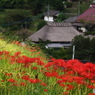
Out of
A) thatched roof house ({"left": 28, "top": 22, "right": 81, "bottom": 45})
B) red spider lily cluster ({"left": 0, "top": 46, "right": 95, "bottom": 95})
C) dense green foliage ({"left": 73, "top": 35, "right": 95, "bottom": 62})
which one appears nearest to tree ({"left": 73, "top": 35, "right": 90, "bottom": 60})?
dense green foliage ({"left": 73, "top": 35, "right": 95, "bottom": 62})

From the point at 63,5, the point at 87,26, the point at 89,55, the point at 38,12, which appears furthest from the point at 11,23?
the point at 89,55

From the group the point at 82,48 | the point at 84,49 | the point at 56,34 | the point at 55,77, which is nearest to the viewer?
the point at 55,77

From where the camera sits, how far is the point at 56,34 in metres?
22.8

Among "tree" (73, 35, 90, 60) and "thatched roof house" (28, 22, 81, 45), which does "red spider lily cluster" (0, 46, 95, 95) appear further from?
"thatched roof house" (28, 22, 81, 45)

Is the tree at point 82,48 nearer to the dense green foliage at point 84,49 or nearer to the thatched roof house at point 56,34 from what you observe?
the dense green foliage at point 84,49

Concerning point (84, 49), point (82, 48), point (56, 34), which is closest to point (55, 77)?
point (84, 49)

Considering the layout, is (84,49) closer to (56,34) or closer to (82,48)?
(82,48)

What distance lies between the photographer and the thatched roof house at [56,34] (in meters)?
22.2

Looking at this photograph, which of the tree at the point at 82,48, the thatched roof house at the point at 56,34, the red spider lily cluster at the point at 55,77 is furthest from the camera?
the thatched roof house at the point at 56,34

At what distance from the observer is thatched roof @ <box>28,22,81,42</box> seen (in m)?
22.2

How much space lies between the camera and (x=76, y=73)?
2557mm

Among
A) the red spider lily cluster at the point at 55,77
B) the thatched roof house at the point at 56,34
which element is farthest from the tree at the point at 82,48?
the red spider lily cluster at the point at 55,77

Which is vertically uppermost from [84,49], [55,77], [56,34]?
[55,77]

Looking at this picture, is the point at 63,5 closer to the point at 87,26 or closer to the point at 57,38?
the point at 87,26
